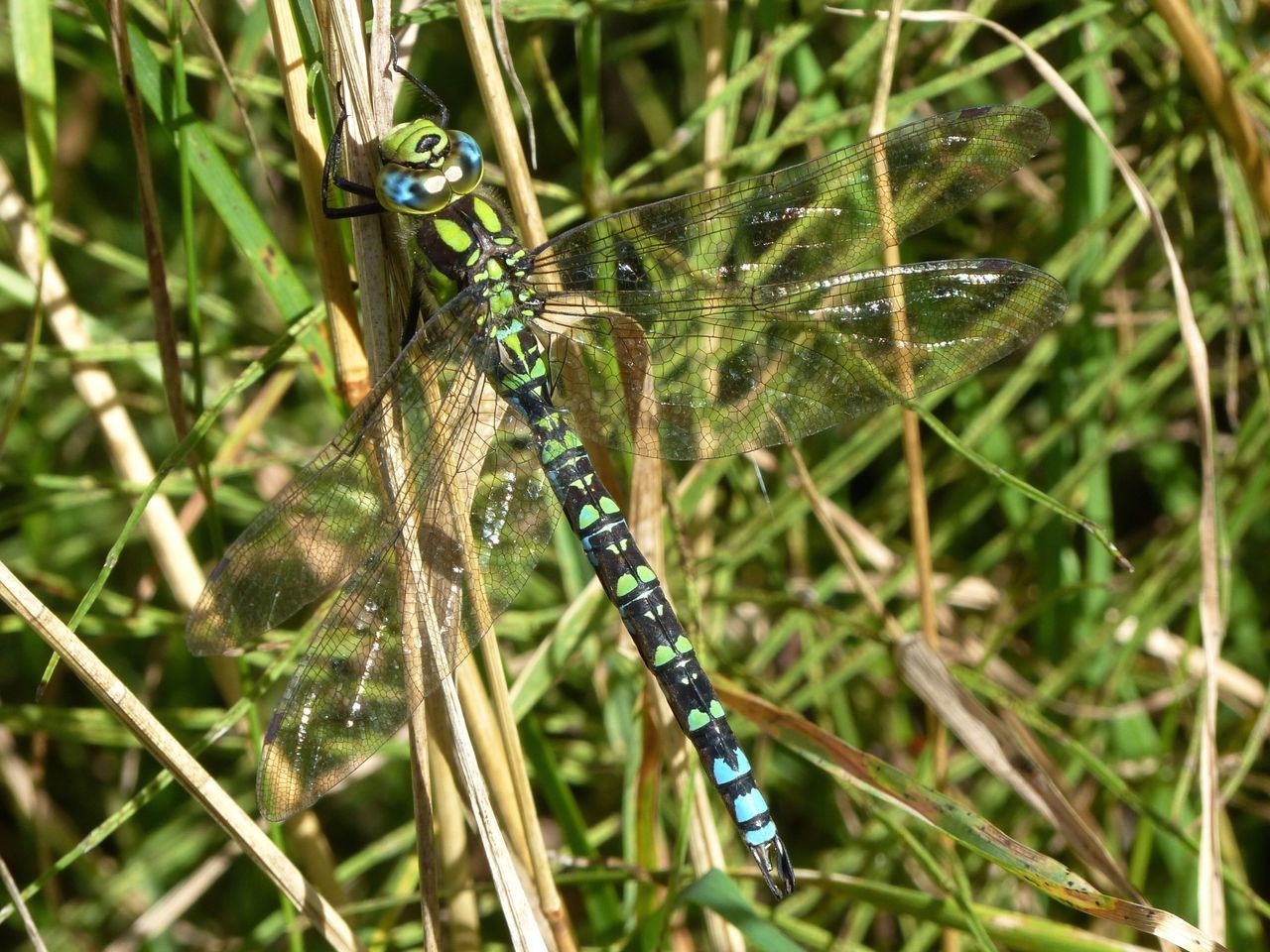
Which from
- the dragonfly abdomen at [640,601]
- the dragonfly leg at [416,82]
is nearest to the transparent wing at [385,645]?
the dragonfly abdomen at [640,601]

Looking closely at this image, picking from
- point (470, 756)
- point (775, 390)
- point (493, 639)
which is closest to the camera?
point (470, 756)

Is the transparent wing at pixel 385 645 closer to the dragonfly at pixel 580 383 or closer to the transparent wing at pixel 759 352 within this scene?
the dragonfly at pixel 580 383

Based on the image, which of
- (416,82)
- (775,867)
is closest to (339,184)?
(416,82)

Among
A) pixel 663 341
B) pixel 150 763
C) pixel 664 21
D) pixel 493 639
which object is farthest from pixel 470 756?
pixel 664 21

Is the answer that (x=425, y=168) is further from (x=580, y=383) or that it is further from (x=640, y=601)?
(x=640, y=601)

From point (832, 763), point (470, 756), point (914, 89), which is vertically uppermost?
point (914, 89)

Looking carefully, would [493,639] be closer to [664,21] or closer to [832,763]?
[832,763]
